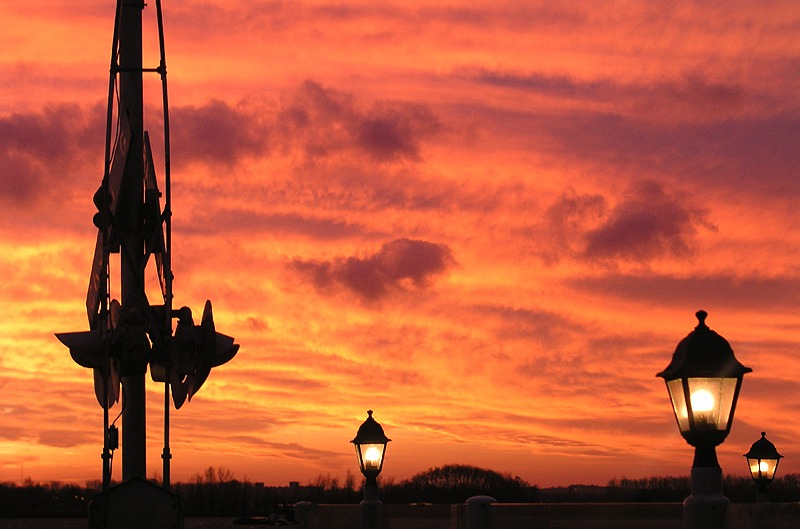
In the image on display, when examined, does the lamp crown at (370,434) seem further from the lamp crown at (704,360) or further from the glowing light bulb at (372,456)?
the lamp crown at (704,360)

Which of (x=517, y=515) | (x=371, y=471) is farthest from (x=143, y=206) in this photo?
(x=517, y=515)

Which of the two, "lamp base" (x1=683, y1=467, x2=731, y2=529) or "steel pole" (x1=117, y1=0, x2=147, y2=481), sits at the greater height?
"steel pole" (x1=117, y1=0, x2=147, y2=481)

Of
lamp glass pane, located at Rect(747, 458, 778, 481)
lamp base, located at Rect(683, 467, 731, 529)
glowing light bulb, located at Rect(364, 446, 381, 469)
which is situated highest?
glowing light bulb, located at Rect(364, 446, 381, 469)

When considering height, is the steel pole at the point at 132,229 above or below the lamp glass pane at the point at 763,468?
above

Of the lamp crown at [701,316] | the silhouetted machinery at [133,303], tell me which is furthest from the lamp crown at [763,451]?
the lamp crown at [701,316]

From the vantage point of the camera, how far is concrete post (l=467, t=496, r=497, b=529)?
73.4ft

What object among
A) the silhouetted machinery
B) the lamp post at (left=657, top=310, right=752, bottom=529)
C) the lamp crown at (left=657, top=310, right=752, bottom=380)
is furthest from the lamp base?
the silhouetted machinery

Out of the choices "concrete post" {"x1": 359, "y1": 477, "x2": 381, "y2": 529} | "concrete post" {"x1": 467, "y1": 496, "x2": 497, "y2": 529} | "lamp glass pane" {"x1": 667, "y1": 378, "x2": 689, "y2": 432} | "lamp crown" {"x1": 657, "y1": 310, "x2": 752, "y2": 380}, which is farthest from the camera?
"concrete post" {"x1": 359, "y1": 477, "x2": 381, "y2": 529}

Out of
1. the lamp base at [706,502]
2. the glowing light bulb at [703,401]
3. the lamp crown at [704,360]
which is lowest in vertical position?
the lamp base at [706,502]

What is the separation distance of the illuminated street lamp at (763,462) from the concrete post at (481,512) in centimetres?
1239

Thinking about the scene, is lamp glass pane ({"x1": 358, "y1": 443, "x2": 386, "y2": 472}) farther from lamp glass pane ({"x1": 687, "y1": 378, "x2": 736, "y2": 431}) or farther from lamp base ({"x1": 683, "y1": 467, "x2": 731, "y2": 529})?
lamp glass pane ({"x1": 687, "y1": 378, "x2": 736, "y2": 431})

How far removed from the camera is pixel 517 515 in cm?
2672

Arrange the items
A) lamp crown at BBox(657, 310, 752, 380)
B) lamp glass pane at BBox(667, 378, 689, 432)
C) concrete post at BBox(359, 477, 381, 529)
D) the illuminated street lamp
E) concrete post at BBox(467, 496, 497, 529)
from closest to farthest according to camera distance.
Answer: lamp crown at BBox(657, 310, 752, 380) < lamp glass pane at BBox(667, 378, 689, 432) < concrete post at BBox(467, 496, 497, 529) < concrete post at BBox(359, 477, 381, 529) < the illuminated street lamp

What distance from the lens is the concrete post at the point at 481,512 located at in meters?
22.4
